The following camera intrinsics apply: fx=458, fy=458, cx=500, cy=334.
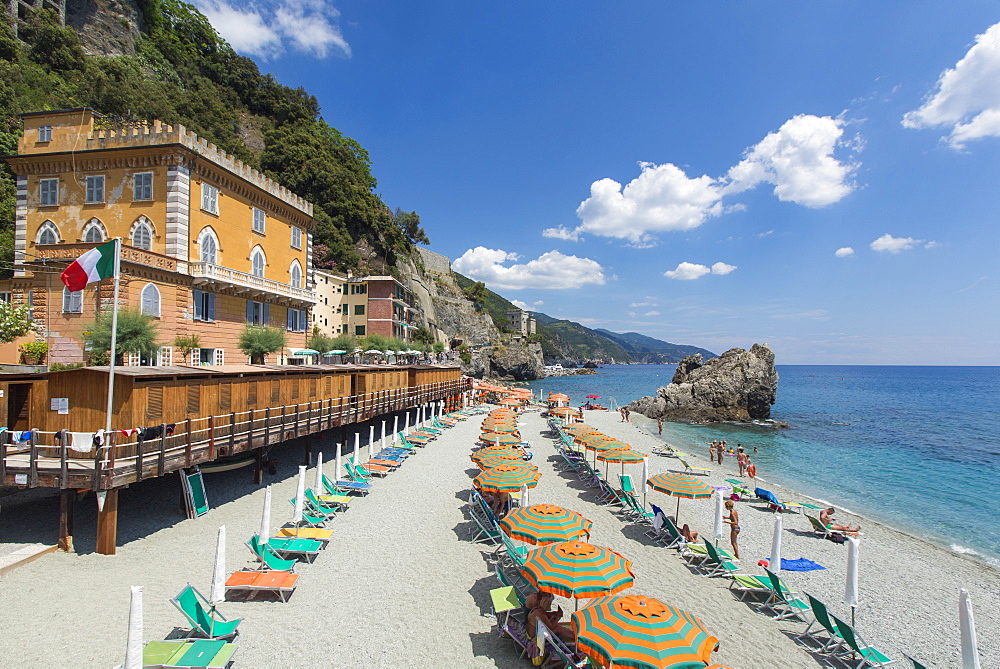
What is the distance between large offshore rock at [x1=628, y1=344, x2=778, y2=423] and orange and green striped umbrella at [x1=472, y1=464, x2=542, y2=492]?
38151 mm

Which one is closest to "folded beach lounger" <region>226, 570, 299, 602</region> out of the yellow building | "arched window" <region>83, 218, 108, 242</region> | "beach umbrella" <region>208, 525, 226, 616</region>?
"beach umbrella" <region>208, 525, 226, 616</region>

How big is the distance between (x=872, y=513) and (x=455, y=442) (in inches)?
766

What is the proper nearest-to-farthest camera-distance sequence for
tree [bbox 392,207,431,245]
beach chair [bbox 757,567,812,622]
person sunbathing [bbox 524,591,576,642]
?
person sunbathing [bbox 524,591,576,642] → beach chair [bbox 757,567,812,622] → tree [bbox 392,207,431,245]

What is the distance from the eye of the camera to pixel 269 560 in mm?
9758

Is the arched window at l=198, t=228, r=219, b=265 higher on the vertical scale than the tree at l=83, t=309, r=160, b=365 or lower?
higher

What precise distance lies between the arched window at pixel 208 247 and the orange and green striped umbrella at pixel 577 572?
2456 centimetres

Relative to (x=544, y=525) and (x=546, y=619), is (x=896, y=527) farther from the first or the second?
(x=546, y=619)

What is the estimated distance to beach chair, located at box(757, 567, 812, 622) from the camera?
9188 millimetres

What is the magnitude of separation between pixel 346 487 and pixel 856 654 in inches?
547

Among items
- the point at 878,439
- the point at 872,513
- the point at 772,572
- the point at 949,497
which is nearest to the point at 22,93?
the point at 772,572

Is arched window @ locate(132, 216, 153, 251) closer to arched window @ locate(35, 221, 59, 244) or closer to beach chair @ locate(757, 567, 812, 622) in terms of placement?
arched window @ locate(35, 221, 59, 244)

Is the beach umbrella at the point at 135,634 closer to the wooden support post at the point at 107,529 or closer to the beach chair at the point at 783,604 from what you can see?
the wooden support post at the point at 107,529

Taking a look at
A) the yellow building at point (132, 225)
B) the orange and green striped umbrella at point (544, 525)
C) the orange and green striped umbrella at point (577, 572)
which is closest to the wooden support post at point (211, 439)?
the yellow building at point (132, 225)

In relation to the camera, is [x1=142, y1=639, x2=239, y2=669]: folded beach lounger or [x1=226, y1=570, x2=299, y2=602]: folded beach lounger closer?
[x1=142, y1=639, x2=239, y2=669]: folded beach lounger
